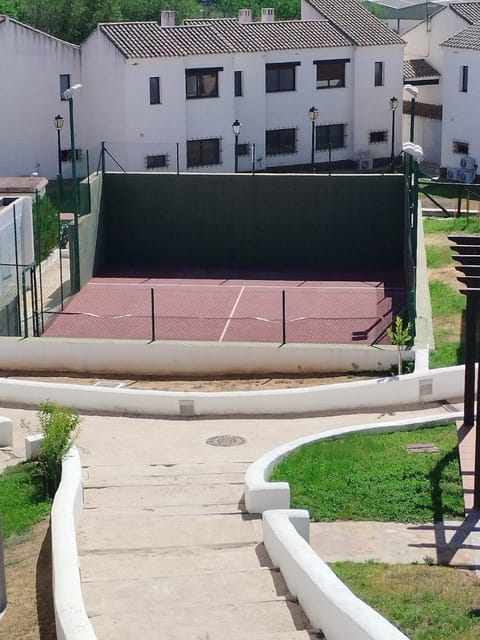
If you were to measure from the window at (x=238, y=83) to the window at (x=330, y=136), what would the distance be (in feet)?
12.8

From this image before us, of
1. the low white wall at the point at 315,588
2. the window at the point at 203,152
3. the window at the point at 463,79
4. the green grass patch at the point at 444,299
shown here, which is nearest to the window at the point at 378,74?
the window at the point at 463,79

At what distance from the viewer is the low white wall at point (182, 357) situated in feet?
73.7

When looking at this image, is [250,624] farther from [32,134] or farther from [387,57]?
[387,57]

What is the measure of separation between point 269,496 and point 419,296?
12.2 meters

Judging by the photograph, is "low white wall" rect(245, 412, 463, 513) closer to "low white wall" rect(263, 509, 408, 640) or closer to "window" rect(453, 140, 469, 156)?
"low white wall" rect(263, 509, 408, 640)

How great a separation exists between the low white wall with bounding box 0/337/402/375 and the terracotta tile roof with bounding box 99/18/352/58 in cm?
2481

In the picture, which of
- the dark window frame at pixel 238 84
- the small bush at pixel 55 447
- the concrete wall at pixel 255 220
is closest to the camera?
the small bush at pixel 55 447

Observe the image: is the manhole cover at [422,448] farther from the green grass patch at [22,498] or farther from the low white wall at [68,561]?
the green grass patch at [22,498]

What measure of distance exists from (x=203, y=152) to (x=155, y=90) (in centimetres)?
314

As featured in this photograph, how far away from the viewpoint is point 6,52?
152ft

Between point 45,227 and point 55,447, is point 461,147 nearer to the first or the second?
point 45,227

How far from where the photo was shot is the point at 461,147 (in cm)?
4953

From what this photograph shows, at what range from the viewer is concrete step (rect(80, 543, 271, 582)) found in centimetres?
1211

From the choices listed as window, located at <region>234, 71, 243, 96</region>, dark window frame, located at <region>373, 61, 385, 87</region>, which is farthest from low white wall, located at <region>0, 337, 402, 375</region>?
dark window frame, located at <region>373, 61, 385, 87</region>
